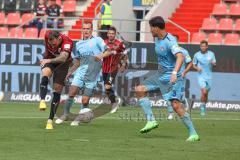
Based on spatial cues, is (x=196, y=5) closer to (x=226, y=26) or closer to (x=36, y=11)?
(x=226, y=26)

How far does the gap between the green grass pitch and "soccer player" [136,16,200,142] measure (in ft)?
1.63

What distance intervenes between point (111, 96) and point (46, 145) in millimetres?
11610

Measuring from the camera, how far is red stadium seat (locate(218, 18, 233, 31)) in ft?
105

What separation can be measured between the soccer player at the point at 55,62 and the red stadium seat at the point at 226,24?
1460 centimetres

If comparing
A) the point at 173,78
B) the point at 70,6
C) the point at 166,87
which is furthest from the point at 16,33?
the point at 173,78

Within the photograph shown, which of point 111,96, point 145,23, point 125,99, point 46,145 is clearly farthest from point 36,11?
point 46,145

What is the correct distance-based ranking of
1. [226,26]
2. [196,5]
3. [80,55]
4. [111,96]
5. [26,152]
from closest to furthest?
[26,152], [80,55], [111,96], [226,26], [196,5]

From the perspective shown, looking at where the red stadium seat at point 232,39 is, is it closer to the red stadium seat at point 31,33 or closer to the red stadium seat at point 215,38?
the red stadium seat at point 215,38

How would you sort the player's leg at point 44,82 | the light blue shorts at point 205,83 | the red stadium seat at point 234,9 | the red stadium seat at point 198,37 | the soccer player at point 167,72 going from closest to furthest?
the soccer player at point 167,72, the player's leg at point 44,82, the light blue shorts at point 205,83, the red stadium seat at point 198,37, the red stadium seat at point 234,9

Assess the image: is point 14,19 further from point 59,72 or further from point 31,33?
point 59,72

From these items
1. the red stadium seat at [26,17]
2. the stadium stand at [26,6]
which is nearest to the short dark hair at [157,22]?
the red stadium seat at [26,17]

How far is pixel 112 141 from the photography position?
50.4 feet

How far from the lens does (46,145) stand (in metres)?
14.2

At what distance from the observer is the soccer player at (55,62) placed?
1780cm
